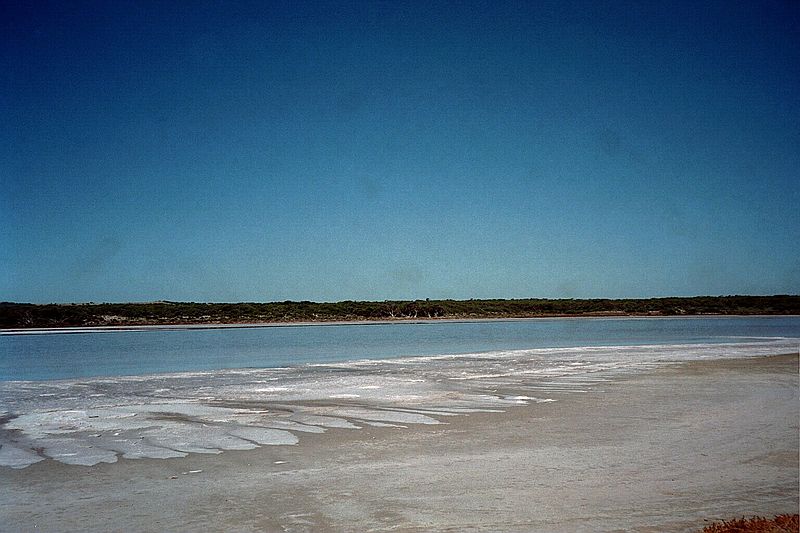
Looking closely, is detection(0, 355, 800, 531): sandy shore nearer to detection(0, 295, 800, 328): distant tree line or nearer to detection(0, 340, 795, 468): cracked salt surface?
detection(0, 340, 795, 468): cracked salt surface

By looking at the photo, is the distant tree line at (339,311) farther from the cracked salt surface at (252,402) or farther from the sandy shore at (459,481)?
the sandy shore at (459,481)

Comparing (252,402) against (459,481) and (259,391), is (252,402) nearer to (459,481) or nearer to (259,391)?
(259,391)

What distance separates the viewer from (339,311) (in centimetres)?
8112

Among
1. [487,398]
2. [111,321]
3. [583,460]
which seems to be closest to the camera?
[583,460]

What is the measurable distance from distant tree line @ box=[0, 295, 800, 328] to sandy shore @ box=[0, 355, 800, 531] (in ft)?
197

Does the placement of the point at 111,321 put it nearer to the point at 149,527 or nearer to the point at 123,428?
the point at 123,428

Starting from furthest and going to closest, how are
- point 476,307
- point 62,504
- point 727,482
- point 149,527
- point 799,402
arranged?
1. point 476,307
2. point 799,402
3. point 727,482
4. point 62,504
5. point 149,527

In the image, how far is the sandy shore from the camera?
19.7 feet

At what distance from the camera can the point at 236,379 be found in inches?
675

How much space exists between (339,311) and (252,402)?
68.2 m

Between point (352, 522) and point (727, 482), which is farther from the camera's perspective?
point (727, 482)

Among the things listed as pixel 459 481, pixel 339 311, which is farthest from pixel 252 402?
pixel 339 311

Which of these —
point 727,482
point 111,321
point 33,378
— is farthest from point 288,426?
point 111,321

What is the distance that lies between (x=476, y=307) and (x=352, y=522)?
8655 cm
